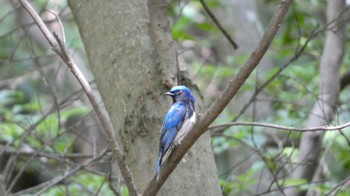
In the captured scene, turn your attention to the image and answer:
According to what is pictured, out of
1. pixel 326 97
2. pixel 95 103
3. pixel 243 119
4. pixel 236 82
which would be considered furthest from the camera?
pixel 243 119


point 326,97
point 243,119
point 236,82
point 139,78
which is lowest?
point 236,82

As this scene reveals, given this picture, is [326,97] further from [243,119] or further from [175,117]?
[175,117]

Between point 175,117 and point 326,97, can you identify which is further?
point 326,97

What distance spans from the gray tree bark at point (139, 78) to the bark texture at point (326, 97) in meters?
1.90

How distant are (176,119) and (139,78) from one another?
274mm

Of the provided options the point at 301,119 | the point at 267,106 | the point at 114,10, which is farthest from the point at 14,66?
the point at 114,10

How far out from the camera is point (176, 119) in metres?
3.15

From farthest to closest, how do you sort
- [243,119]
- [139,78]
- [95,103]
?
[243,119]
[139,78]
[95,103]

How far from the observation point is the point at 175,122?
3.12m

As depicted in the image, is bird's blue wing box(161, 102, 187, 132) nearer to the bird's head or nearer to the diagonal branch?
the bird's head

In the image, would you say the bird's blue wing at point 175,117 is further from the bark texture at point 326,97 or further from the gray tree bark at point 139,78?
the bark texture at point 326,97

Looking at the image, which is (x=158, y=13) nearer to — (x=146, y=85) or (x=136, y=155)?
(x=146, y=85)

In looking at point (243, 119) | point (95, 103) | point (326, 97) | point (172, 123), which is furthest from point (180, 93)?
point (243, 119)

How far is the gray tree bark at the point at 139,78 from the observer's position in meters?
2.93
